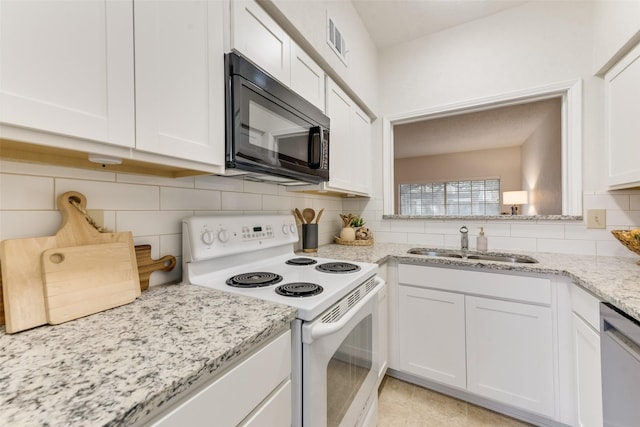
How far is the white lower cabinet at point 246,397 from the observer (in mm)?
496

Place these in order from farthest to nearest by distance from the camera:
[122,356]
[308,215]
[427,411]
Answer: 1. [308,215]
2. [427,411]
3. [122,356]

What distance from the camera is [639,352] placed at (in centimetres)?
83

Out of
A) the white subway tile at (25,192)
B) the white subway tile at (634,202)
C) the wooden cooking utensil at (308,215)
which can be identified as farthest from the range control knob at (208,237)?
the white subway tile at (634,202)

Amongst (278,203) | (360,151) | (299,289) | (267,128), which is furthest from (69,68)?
(360,151)

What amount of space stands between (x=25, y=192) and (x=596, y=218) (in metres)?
2.73

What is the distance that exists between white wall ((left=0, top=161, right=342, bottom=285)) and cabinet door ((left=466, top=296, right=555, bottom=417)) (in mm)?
1397

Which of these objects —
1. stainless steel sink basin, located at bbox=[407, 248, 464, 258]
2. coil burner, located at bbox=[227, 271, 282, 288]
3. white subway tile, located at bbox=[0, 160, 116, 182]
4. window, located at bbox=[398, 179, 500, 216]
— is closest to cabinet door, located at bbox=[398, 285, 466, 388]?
stainless steel sink basin, located at bbox=[407, 248, 464, 258]

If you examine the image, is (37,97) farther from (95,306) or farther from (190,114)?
(95,306)

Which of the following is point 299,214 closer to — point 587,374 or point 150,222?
point 150,222

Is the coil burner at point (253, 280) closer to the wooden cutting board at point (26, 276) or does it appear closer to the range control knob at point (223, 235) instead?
the range control knob at point (223, 235)

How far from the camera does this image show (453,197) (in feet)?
19.5

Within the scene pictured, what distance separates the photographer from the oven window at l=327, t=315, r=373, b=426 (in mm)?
940

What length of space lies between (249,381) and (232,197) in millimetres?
912

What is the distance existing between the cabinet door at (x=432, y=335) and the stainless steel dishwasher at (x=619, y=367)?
0.62m
